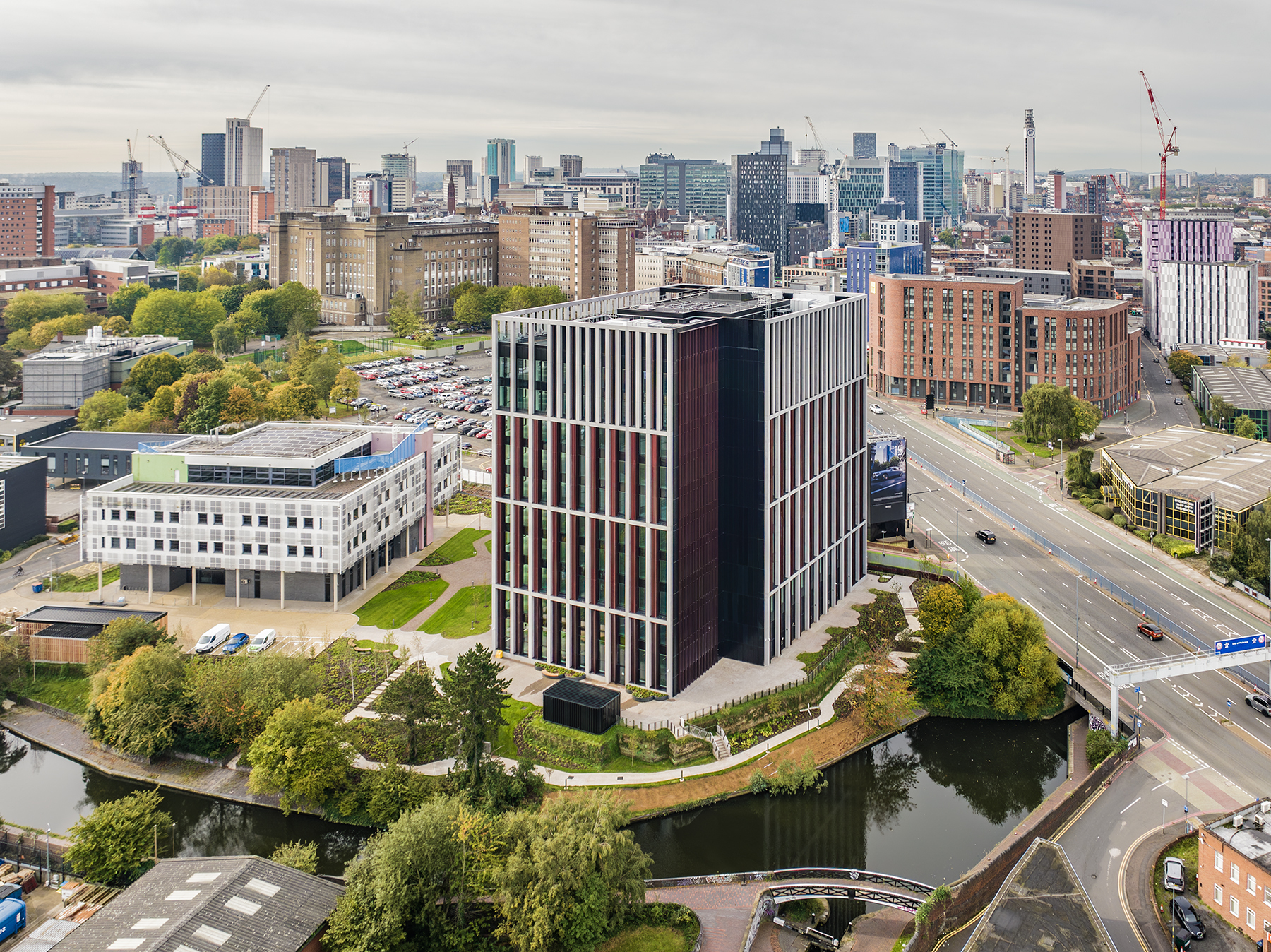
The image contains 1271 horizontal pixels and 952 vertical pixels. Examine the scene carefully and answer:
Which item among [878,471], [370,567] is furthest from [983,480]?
[370,567]

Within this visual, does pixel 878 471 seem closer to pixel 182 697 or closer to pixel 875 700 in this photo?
pixel 875 700

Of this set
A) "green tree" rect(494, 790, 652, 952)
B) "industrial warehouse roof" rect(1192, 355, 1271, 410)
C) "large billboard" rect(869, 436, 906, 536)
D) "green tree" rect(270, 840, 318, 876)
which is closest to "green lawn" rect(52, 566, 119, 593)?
"green tree" rect(270, 840, 318, 876)

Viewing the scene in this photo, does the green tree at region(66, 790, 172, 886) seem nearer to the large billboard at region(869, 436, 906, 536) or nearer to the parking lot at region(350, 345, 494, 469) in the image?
the large billboard at region(869, 436, 906, 536)

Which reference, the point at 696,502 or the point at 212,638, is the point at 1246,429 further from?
the point at 212,638

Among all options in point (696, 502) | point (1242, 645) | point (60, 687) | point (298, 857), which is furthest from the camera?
point (60, 687)

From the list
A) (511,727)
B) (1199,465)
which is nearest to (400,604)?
(511,727)

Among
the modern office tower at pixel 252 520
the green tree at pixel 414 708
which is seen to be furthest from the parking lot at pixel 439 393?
the green tree at pixel 414 708

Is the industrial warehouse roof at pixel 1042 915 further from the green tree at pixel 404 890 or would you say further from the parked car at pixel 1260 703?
the parked car at pixel 1260 703
